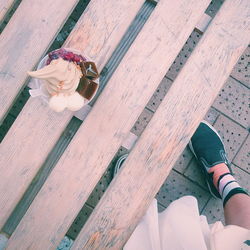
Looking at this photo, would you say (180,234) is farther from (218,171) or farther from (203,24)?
(203,24)

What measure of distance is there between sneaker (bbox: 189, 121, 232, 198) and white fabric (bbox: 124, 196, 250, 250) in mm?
464

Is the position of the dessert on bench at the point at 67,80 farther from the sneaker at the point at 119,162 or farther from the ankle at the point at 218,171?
the ankle at the point at 218,171

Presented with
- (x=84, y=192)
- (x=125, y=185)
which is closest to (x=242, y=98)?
(x=125, y=185)

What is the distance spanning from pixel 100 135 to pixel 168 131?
0.21m

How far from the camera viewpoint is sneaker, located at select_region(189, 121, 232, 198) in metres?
1.53

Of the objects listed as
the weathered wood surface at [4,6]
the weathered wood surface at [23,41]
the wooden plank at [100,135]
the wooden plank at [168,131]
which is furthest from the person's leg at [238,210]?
the weathered wood surface at [4,6]

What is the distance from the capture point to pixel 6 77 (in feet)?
3.20

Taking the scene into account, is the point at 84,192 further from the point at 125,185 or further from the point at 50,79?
the point at 50,79

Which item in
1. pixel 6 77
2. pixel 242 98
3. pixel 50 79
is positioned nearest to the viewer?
pixel 50 79

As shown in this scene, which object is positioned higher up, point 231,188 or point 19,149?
point 231,188

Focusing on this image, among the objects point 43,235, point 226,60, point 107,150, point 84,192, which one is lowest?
point 43,235

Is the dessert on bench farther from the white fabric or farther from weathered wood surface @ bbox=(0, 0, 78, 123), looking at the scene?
the white fabric

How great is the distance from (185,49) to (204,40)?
48 cm

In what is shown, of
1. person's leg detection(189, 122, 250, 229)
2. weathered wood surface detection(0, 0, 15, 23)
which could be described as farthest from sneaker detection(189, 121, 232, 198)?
weathered wood surface detection(0, 0, 15, 23)
